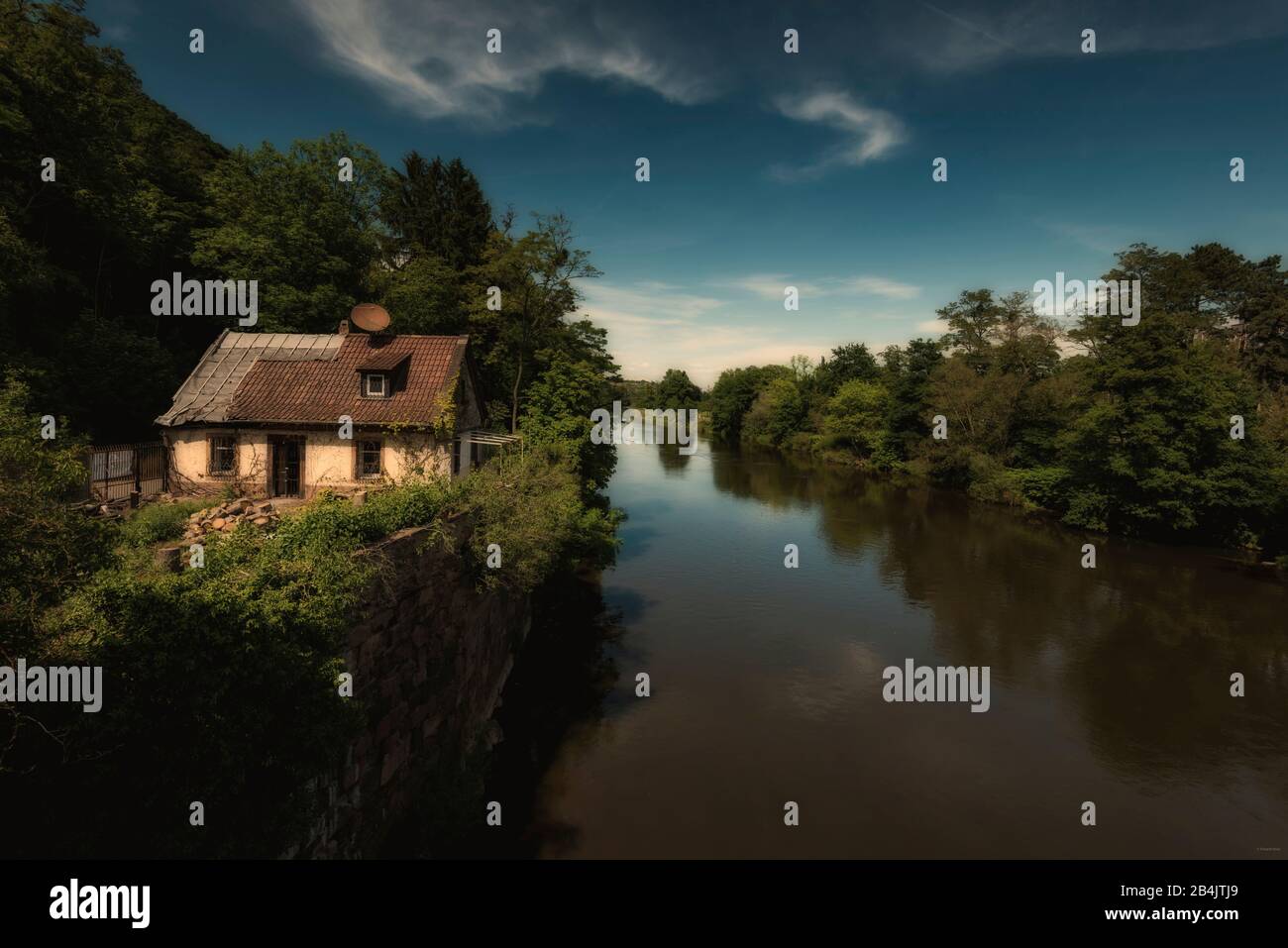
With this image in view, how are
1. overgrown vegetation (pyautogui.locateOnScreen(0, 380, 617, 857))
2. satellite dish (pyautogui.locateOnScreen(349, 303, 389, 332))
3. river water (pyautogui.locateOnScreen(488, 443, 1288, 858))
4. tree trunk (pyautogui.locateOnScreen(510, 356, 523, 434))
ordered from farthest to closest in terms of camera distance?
tree trunk (pyautogui.locateOnScreen(510, 356, 523, 434))
satellite dish (pyautogui.locateOnScreen(349, 303, 389, 332))
river water (pyautogui.locateOnScreen(488, 443, 1288, 858))
overgrown vegetation (pyautogui.locateOnScreen(0, 380, 617, 857))

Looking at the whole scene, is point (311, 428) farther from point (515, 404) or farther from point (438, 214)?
point (438, 214)

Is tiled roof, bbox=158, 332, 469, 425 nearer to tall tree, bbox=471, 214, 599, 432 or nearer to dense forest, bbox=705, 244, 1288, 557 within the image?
tall tree, bbox=471, 214, 599, 432

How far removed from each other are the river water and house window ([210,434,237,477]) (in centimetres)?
1105

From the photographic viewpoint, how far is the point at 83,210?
20.6m

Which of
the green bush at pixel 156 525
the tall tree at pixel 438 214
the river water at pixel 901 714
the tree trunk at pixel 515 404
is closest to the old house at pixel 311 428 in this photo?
the green bush at pixel 156 525

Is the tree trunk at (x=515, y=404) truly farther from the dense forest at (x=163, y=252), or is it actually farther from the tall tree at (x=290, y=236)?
the tall tree at (x=290, y=236)

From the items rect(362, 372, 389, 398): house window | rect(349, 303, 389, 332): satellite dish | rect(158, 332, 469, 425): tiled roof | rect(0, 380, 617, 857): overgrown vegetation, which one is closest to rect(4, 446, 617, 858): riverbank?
rect(0, 380, 617, 857): overgrown vegetation

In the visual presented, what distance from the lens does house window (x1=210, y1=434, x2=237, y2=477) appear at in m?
18.6

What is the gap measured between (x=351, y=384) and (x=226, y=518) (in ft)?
26.1

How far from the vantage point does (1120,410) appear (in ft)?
107

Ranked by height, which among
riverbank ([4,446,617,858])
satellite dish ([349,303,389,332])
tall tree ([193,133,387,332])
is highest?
tall tree ([193,133,387,332])

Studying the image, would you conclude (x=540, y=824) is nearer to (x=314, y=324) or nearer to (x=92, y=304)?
(x=314, y=324)

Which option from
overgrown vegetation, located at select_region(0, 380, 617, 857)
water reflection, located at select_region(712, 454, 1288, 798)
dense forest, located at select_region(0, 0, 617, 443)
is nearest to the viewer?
overgrown vegetation, located at select_region(0, 380, 617, 857)
